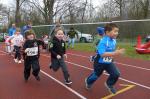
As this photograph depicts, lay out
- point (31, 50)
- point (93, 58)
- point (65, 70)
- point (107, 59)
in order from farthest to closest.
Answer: point (31, 50) < point (65, 70) < point (93, 58) < point (107, 59)

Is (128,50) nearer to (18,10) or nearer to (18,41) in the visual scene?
(18,41)

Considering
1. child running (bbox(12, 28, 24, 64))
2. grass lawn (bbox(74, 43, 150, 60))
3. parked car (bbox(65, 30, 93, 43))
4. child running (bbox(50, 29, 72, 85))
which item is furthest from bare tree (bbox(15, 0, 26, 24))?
child running (bbox(50, 29, 72, 85))

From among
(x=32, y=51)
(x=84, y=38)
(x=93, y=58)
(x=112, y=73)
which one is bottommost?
(x=84, y=38)

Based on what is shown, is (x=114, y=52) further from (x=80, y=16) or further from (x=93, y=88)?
(x=80, y=16)

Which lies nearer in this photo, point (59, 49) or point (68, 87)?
point (68, 87)

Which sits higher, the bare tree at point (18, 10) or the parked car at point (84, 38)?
the bare tree at point (18, 10)

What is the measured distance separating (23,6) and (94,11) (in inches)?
499

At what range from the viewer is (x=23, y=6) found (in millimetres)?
62031

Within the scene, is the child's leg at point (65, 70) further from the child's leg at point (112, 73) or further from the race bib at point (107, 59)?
the race bib at point (107, 59)

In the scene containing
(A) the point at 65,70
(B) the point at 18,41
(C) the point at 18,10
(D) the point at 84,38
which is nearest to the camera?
(A) the point at 65,70

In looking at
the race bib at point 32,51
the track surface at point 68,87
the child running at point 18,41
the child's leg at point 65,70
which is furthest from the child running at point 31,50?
the child running at point 18,41

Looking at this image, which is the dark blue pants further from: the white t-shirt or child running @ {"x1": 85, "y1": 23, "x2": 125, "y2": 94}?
the white t-shirt

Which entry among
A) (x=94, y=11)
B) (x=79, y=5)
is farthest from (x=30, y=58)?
(x=94, y=11)

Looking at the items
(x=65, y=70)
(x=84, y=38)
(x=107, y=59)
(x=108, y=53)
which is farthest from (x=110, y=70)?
(x=84, y=38)
